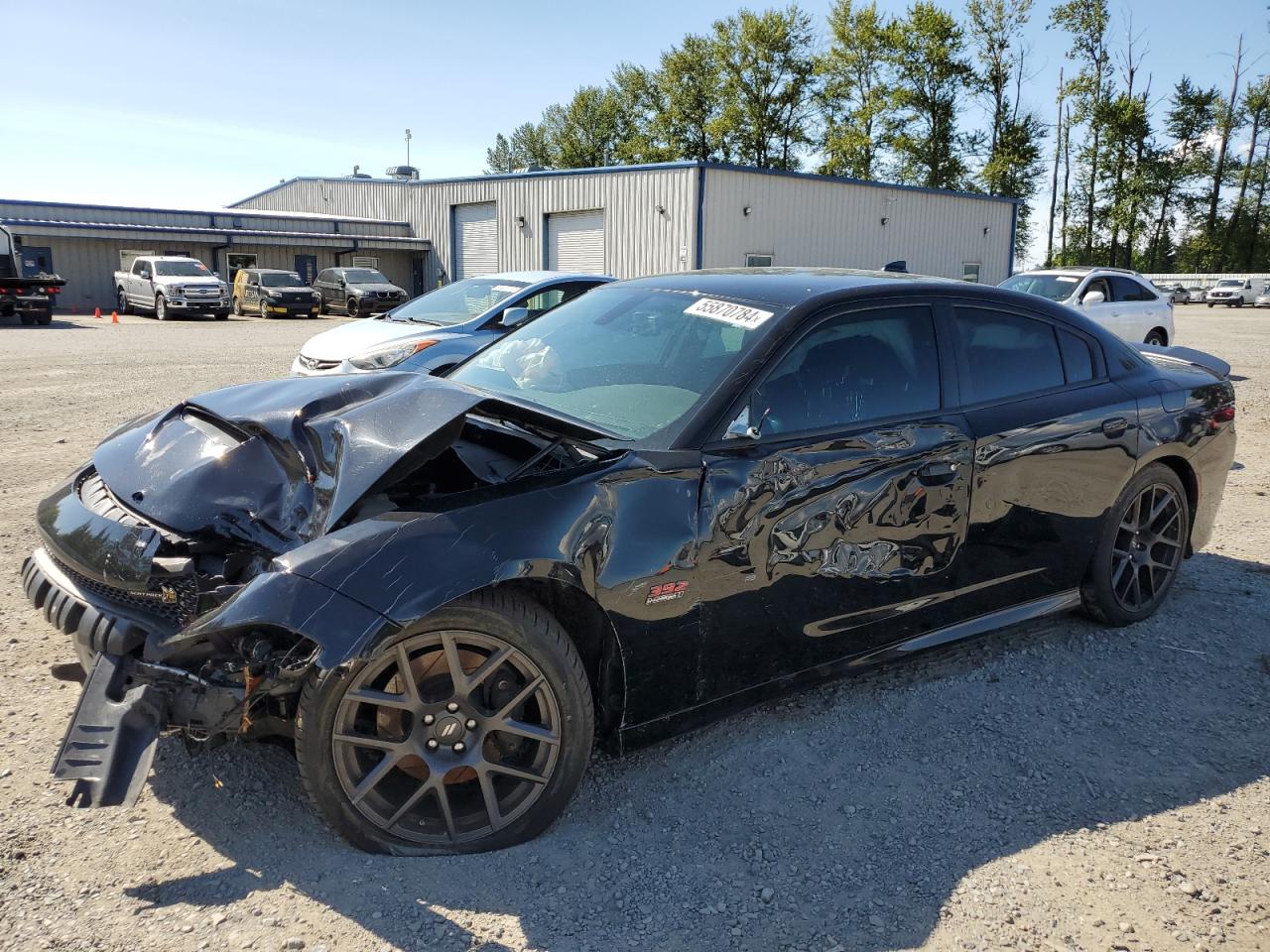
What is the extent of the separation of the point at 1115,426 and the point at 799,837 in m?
2.41

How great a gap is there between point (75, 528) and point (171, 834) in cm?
101

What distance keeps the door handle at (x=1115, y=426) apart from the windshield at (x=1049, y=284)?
422 inches

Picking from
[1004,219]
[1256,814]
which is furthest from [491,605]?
[1004,219]

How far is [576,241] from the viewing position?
2820 cm

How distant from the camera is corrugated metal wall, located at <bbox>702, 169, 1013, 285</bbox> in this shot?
24.8 metres

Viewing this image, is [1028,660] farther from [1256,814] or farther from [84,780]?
[84,780]

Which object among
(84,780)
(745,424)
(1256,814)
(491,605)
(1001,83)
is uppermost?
(1001,83)

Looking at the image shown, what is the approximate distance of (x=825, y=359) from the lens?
3271 mm

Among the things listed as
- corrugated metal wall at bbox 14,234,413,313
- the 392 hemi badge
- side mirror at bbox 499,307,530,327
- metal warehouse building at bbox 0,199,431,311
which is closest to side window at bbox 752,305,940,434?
the 392 hemi badge

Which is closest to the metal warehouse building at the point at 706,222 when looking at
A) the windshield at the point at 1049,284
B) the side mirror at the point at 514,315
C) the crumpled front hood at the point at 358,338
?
the windshield at the point at 1049,284

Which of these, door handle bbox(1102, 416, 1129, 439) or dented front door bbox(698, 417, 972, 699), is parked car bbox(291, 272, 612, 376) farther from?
dented front door bbox(698, 417, 972, 699)

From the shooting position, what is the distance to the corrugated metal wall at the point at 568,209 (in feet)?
81.4

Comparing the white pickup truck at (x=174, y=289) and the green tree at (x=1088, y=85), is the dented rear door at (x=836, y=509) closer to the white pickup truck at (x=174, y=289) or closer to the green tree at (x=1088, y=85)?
the white pickup truck at (x=174, y=289)

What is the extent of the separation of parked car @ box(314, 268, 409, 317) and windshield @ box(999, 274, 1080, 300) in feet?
65.9
